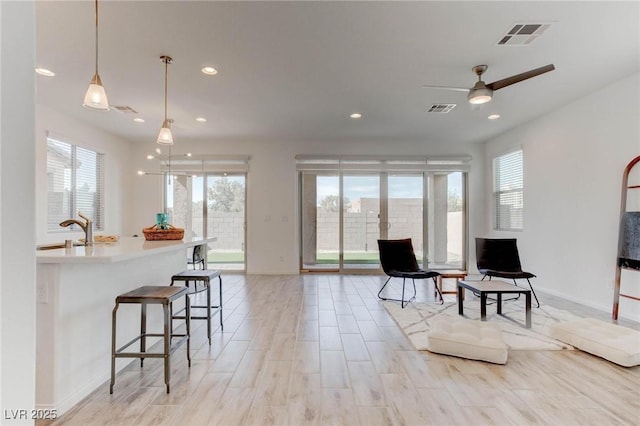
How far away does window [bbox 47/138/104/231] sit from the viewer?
4.70m

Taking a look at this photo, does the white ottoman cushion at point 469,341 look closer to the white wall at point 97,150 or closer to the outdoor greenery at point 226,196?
the outdoor greenery at point 226,196

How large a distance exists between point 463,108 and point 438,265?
3.43m

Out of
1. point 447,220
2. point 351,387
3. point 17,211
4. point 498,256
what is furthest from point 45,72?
point 447,220

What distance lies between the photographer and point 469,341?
253 cm

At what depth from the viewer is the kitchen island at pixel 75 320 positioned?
1828 mm

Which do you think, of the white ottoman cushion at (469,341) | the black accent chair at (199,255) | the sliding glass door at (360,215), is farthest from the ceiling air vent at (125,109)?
the white ottoman cushion at (469,341)

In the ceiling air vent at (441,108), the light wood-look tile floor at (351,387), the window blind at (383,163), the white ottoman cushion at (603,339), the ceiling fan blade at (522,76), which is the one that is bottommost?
the light wood-look tile floor at (351,387)

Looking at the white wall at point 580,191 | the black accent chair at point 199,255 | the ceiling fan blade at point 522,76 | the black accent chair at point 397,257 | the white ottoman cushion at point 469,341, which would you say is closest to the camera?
the white ottoman cushion at point 469,341

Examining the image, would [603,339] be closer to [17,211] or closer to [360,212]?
[17,211]

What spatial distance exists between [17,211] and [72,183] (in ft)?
18.5

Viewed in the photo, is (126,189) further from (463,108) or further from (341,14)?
(463,108)

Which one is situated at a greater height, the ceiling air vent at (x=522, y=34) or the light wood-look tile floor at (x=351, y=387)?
the ceiling air vent at (x=522, y=34)

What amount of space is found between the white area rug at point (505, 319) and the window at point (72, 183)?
5250mm

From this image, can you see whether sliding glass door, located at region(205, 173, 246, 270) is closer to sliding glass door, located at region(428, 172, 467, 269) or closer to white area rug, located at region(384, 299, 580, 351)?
white area rug, located at region(384, 299, 580, 351)
